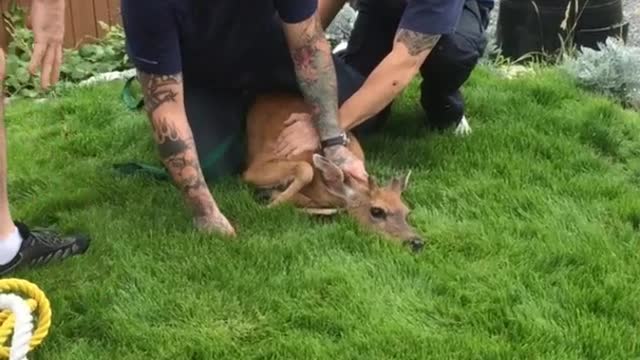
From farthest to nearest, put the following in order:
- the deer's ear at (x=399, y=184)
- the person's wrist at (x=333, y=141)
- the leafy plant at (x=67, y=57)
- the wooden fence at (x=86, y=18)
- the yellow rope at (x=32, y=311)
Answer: the wooden fence at (x=86, y=18)
the leafy plant at (x=67, y=57)
the person's wrist at (x=333, y=141)
the deer's ear at (x=399, y=184)
the yellow rope at (x=32, y=311)

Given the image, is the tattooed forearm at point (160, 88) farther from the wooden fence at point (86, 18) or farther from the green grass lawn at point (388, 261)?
the wooden fence at point (86, 18)

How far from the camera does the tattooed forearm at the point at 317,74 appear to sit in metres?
3.89

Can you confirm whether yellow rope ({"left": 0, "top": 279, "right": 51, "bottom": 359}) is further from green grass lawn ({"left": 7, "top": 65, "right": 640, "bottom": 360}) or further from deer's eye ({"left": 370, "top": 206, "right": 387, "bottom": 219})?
deer's eye ({"left": 370, "top": 206, "right": 387, "bottom": 219})

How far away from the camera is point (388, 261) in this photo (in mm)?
3367

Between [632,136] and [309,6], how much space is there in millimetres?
1568

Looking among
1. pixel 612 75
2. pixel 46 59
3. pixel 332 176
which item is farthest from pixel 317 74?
pixel 612 75

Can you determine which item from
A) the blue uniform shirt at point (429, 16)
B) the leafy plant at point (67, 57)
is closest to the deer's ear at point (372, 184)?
the blue uniform shirt at point (429, 16)

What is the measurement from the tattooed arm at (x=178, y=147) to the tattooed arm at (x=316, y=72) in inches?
19.9

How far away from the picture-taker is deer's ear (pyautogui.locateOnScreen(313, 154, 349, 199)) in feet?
11.9

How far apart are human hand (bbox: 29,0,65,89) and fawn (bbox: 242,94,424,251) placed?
931mm

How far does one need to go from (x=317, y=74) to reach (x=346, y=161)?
377 mm

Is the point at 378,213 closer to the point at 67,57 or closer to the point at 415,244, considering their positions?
the point at 415,244

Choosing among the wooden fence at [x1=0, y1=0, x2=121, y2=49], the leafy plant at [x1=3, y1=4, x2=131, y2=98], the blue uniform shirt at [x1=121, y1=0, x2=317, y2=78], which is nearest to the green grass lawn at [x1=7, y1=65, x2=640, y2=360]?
the blue uniform shirt at [x1=121, y1=0, x2=317, y2=78]

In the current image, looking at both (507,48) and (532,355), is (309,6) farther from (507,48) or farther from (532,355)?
(507,48)
